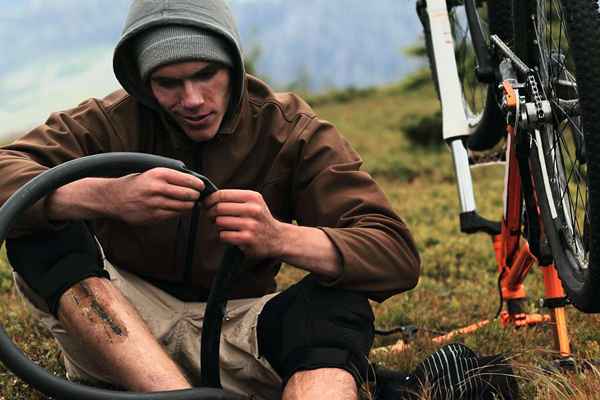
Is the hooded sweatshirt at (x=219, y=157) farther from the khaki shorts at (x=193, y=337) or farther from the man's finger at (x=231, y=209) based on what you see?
the man's finger at (x=231, y=209)

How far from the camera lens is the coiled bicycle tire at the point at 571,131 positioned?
2744mm

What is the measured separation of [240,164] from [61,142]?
0.62 m

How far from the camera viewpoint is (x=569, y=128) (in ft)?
10.7

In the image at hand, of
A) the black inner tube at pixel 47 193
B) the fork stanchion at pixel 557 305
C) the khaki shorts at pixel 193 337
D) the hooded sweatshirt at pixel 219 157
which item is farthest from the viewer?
the fork stanchion at pixel 557 305

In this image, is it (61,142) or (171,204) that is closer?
(171,204)

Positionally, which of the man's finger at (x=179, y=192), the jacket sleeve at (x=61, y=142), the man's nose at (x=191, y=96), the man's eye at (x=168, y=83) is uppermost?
the man's eye at (x=168, y=83)

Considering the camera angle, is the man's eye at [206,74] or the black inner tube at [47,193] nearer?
the black inner tube at [47,193]

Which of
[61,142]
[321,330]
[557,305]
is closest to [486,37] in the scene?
[557,305]

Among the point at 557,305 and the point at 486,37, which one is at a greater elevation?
the point at 486,37

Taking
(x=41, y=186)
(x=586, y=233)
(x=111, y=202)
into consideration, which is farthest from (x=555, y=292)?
(x=41, y=186)

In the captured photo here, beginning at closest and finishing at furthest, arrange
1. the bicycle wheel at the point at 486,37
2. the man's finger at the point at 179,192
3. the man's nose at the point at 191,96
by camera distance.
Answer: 1. the man's finger at the point at 179,192
2. the man's nose at the point at 191,96
3. the bicycle wheel at the point at 486,37

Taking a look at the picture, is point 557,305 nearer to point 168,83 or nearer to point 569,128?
point 569,128

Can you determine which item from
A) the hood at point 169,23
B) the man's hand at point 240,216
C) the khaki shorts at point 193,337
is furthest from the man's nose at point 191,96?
the khaki shorts at point 193,337

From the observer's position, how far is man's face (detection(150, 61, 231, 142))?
316 centimetres
